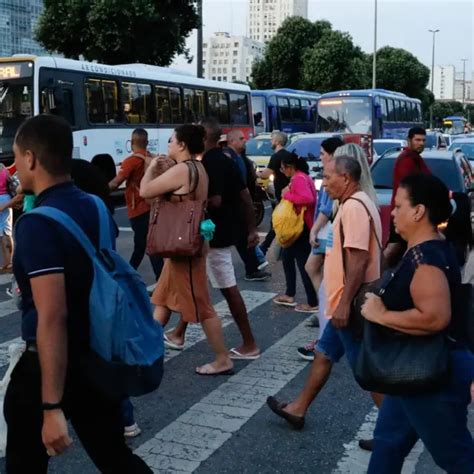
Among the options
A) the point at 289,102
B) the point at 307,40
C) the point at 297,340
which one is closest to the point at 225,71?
the point at 307,40

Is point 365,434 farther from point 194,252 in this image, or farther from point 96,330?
point 96,330

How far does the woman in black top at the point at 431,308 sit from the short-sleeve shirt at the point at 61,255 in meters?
1.03

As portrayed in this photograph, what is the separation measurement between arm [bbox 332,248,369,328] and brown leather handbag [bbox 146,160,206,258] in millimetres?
1394

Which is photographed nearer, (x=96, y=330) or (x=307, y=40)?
(x=96, y=330)

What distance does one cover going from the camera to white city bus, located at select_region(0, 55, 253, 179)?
15.5 metres

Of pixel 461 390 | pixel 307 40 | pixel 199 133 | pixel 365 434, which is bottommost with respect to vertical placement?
pixel 365 434

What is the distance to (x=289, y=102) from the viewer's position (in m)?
34.9

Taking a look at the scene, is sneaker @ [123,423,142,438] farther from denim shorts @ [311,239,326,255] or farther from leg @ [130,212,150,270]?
leg @ [130,212,150,270]

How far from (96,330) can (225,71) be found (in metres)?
174

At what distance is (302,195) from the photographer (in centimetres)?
738

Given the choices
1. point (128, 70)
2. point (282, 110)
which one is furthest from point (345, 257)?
point (282, 110)

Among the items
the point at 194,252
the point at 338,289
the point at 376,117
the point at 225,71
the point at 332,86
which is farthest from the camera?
the point at 225,71

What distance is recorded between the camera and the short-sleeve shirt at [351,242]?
3902mm

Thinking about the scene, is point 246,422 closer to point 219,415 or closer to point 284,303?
point 219,415
